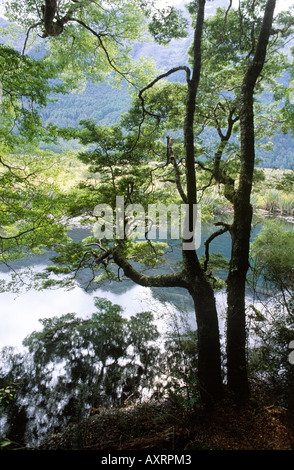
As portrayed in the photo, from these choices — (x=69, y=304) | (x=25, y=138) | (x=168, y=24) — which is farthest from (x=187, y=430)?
(x=69, y=304)

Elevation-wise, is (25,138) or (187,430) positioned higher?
(25,138)

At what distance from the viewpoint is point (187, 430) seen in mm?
2516

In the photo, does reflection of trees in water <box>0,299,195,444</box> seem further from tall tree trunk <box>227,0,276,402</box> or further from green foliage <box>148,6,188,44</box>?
green foliage <box>148,6,188,44</box>

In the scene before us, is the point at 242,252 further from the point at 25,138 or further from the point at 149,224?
the point at 25,138

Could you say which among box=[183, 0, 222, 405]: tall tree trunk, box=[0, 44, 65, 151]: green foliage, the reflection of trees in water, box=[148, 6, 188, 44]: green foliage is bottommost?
the reflection of trees in water

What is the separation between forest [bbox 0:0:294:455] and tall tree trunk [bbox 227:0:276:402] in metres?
0.02

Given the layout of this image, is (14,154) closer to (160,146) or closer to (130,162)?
(130,162)

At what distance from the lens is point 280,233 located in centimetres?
590

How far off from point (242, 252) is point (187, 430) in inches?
82.3

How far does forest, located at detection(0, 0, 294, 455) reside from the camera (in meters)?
3.00

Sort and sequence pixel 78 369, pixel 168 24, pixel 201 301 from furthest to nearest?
pixel 78 369, pixel 168 24, pixel 201 301

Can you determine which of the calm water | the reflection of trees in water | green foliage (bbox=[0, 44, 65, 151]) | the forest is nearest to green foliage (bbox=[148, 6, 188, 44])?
the forest

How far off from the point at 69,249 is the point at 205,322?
4.31 m

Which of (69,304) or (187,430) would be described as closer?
(187,430)
